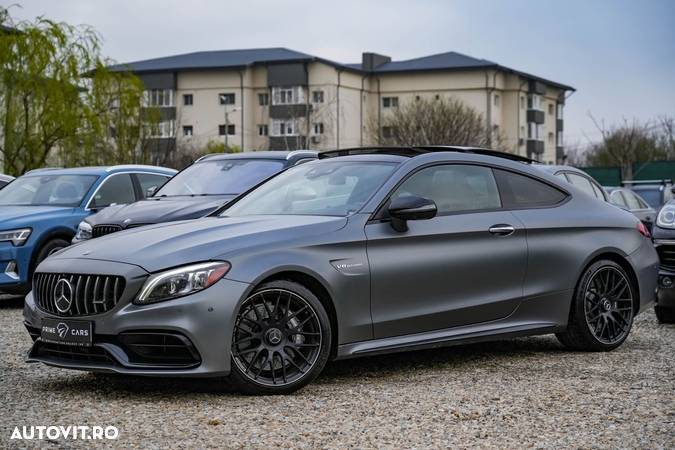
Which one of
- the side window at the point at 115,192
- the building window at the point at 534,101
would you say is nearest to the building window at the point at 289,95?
the building window at the point at 534,101

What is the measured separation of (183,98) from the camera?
95250mm

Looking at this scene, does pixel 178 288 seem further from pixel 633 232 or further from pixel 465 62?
pixel 465 62

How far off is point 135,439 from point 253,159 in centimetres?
792

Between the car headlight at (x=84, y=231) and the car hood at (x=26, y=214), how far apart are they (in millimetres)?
862

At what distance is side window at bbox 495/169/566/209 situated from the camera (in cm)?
820

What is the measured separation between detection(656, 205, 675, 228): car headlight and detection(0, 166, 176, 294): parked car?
21.8 feet

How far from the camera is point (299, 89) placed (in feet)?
299

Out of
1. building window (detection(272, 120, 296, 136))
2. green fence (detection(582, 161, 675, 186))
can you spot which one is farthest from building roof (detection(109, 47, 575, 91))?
green fence (detection(582, 161, 675, 186))

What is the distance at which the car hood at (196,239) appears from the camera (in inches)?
257

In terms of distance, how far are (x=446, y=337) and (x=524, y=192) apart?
1.43 metres

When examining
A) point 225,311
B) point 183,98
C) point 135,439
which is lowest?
point 135,439

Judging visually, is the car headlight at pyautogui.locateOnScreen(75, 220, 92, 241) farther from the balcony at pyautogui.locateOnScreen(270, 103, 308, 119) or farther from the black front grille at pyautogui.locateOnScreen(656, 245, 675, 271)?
the balcony at pyautogui.locateOnScreen(270, 103, 308, 119)

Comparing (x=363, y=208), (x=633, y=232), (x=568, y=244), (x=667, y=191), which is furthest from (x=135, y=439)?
(x=667, y=191)

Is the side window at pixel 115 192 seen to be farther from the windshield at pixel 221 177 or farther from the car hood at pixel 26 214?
the windshield at pixel 221 177
